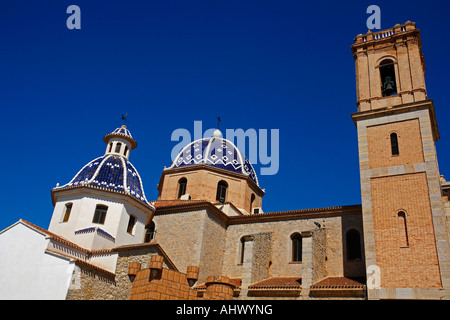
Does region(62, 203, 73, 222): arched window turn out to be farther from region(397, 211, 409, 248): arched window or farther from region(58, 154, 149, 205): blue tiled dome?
region(397, 211, 409, 248): arched window

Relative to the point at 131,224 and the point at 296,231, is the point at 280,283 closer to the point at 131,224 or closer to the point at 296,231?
the point at 296,231

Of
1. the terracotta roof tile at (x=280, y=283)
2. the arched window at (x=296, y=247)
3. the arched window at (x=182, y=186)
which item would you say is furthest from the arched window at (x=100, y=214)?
the arched window at (x=296, y=247)

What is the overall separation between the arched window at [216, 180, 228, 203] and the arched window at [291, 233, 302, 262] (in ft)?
19.1

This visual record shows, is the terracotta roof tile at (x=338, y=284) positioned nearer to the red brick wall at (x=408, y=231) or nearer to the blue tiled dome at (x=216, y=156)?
the red brick wall at (x=408, y=231)

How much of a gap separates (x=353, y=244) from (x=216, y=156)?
33.1ft

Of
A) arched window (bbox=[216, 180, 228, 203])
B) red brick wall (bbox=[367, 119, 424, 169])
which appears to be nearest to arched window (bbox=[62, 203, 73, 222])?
arched window (bbox=[216, 180, 228, 203])

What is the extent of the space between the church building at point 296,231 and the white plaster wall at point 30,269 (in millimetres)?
37

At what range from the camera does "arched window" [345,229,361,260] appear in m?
17.0

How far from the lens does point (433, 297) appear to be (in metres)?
12.9

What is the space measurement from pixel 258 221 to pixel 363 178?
569cm

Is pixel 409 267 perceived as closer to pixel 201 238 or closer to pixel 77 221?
pixel 201 238

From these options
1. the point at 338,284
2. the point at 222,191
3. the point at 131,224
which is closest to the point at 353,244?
the point at 338,284

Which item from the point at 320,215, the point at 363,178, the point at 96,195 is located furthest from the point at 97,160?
the point at 363,178

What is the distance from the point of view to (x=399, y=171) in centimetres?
1554
